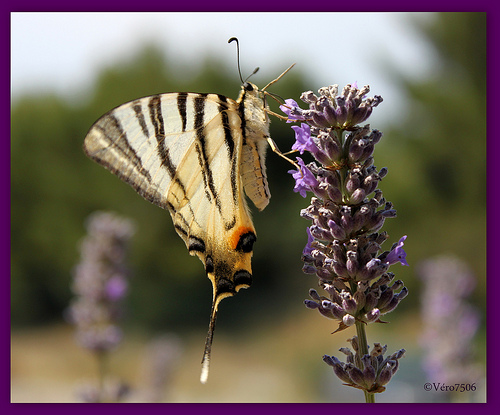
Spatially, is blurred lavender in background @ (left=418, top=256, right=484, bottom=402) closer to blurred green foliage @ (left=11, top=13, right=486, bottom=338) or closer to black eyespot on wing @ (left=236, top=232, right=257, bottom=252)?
black eyespot on wing @ (left=236, top=232, right=257, bottom=252)

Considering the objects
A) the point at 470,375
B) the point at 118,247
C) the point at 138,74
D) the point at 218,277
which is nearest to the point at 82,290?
the point at 118,247

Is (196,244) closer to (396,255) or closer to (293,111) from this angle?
(293,111)

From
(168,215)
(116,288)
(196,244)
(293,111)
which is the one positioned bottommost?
(196,244)

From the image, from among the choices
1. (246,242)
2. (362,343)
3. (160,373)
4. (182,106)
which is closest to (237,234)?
(246,242)

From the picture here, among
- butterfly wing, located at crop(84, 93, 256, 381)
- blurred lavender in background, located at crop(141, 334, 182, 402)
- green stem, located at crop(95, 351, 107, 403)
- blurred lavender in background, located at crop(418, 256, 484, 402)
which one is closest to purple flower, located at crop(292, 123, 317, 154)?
butterfly wing, located at crop(84, 93, 256, 381)

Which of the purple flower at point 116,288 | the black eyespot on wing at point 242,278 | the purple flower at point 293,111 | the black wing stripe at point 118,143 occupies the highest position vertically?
the black wing stripe at point 118,143

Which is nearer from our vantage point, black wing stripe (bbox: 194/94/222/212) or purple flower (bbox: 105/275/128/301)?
black wing stripe (bbox: 194/94/222/212)

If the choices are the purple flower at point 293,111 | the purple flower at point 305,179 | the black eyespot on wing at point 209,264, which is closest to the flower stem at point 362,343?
the purple flower at point 305,179

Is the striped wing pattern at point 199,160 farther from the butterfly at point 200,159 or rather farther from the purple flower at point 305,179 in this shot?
the purple flower at point 305,179
